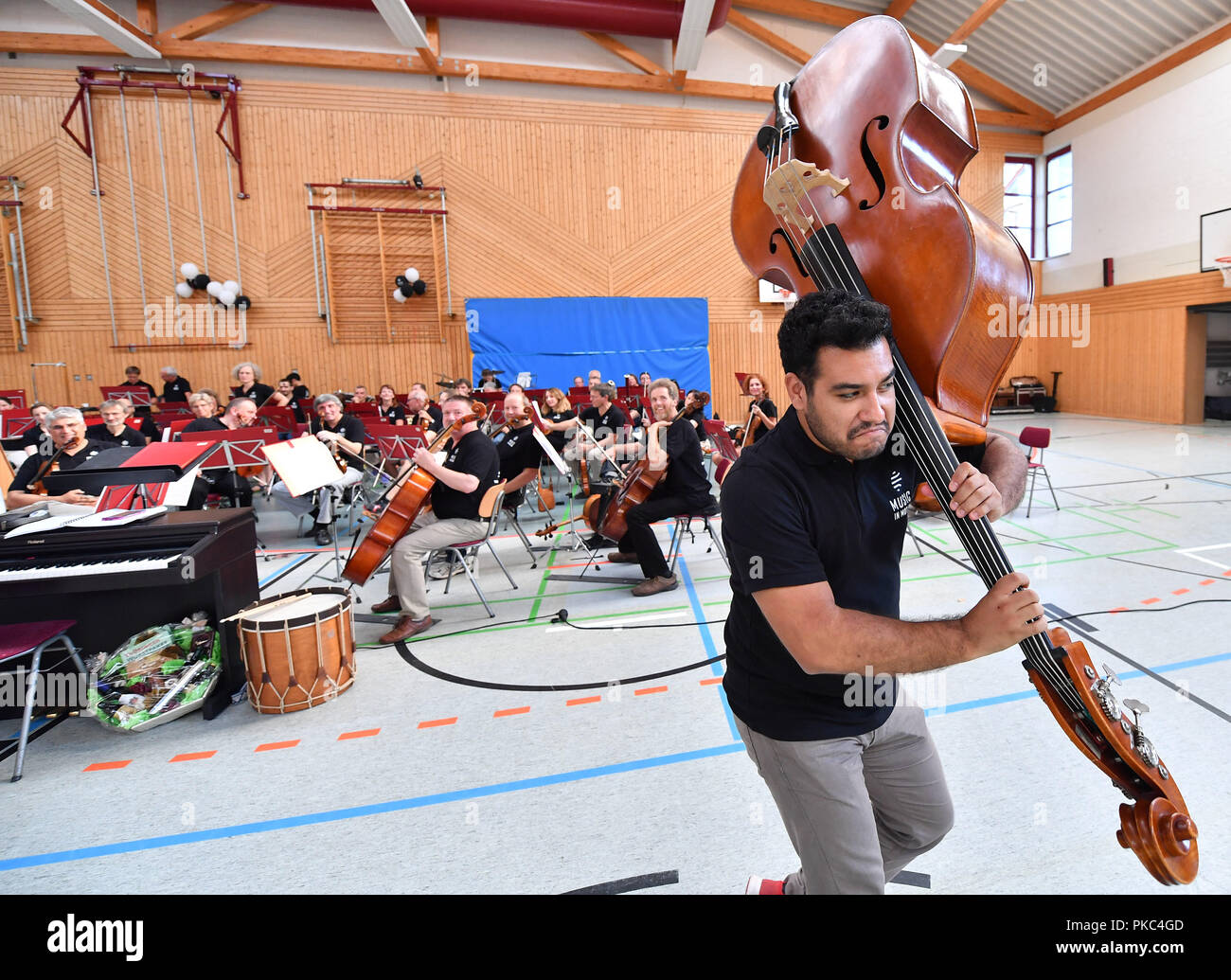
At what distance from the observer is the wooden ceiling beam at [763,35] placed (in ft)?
49.4

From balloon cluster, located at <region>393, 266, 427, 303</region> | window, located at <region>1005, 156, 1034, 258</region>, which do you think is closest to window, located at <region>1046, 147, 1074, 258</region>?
window, located at <region>1005, 156, 1034, 258</region>

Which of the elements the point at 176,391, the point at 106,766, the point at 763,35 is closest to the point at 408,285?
the point at 176,391

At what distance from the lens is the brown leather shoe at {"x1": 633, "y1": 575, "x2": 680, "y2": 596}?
16.7 ft

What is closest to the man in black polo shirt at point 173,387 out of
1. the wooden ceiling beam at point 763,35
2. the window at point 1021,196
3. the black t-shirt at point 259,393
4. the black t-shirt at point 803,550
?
the black t-shirt at point 259,393

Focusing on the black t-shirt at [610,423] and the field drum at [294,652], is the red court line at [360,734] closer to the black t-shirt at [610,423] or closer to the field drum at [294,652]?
the field drum at [294,652]

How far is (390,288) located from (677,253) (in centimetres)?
658

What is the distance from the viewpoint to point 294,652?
338 centimetres

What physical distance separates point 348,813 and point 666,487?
3.47 meters

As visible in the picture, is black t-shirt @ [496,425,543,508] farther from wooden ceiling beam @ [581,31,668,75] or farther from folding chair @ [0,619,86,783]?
wooden ceiling beam @ [581,31,668,75]

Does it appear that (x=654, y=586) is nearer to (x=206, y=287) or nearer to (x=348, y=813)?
(x=348, y=813)

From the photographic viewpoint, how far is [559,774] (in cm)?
277

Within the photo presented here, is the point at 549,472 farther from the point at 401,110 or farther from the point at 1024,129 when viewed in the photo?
the point at 1024,129

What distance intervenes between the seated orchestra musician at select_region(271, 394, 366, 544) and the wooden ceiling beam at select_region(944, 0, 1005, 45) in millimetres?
15033
